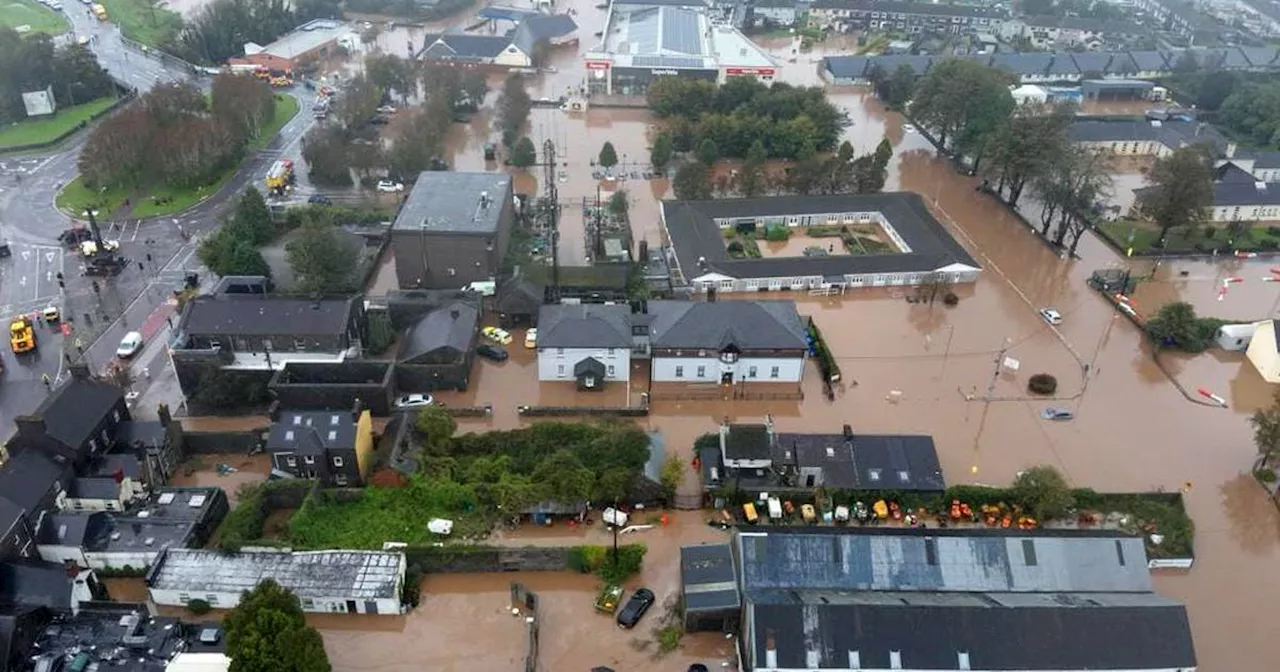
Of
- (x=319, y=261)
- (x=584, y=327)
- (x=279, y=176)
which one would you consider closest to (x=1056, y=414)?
(x=584, y=327)

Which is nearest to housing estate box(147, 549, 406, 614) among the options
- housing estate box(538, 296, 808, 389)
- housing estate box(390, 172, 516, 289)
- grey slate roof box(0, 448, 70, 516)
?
grey slate roof box(0, 448, 70, 516)

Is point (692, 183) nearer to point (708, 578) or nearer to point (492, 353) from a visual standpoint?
point (492, 353)

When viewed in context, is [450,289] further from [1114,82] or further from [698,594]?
[1114,82]

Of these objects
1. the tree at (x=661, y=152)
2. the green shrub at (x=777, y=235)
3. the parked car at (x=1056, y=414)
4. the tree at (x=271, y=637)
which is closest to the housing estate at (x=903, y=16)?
the tree at (x=661, y=152)

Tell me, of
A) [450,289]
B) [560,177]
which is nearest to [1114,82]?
[560,177]

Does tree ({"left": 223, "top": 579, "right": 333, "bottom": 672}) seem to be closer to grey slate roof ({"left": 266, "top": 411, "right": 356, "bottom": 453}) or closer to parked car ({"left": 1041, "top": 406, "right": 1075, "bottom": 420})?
grey slate roof ({"left": 266, "top": 411, "right": 356, "bottom": 453})

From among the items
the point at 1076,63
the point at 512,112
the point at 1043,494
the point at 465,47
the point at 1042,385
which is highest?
the point at 1076,63
